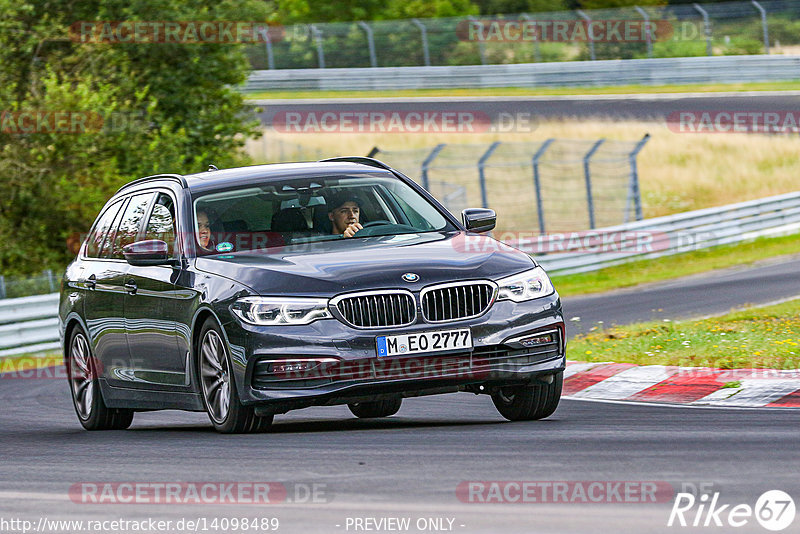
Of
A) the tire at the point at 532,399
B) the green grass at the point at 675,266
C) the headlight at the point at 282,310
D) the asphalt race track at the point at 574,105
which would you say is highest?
the headlight at the point at 282,310

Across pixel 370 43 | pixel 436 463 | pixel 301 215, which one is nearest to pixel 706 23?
pixel 370 43

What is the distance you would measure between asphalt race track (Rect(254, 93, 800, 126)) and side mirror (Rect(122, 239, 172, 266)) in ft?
100

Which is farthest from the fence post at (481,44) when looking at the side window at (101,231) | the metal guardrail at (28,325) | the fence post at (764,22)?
the side window at (101,231)

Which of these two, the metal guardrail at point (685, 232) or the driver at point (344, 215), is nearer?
the driver at point (344, 215)

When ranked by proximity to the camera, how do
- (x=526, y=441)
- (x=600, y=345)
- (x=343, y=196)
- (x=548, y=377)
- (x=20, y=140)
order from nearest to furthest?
(x=526, y=441), (x=548, y=377), (x=343, y=196), (x=600, y=345), (x=20, y=140)

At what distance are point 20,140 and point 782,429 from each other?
20095 mm

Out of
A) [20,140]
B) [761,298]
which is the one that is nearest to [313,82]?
[20,140]

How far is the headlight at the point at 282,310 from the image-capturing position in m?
7.98

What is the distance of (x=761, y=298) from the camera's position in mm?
18531

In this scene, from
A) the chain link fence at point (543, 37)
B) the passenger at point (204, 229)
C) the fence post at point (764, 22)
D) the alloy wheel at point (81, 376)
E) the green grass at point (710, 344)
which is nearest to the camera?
the passenger at point (204, 229)

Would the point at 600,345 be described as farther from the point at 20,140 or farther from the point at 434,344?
the point at 20,140

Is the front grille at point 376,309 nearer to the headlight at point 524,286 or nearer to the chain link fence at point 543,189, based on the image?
the headlight at point 524,286

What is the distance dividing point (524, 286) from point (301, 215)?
165 centimetres

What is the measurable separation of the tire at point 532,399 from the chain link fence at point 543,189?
51.9 feet
